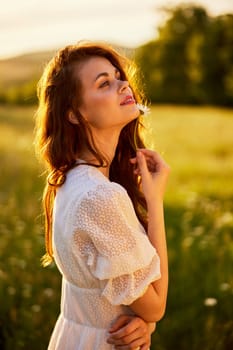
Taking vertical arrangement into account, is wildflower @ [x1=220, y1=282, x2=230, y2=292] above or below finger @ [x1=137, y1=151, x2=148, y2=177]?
below

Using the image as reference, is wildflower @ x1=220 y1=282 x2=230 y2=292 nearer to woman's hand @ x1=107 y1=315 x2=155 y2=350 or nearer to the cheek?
woman's hand @ x1=107 y1=315 x2=155 y2=350

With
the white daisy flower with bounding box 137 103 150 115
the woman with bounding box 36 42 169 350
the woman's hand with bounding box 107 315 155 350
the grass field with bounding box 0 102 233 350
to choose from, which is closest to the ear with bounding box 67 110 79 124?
the woman with bounding box 36 42 169 350

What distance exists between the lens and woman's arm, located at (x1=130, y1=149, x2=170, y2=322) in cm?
241

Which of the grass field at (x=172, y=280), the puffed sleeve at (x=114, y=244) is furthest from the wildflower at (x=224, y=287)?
the puffed sleeve at (x=114, y=244)

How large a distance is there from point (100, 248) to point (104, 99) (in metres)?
0.49

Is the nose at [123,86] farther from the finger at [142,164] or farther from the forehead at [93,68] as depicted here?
the finger at [142,164]

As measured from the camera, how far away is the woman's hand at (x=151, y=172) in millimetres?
2510

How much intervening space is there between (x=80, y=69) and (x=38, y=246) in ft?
10.3

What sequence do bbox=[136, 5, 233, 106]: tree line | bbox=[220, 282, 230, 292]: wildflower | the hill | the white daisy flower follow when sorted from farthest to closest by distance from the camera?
1. the hill
2. bbox=[136, 5, 233, 106]: tree line
3. bbox=[220, 282, 230, 292]: wildflower
4. the white daisy flower

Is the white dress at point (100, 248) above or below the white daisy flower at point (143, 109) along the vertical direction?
below

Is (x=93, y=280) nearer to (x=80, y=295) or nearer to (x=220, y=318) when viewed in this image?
(x=80, y=295)

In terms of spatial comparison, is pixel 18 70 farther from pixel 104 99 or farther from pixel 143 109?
pixel 104 99


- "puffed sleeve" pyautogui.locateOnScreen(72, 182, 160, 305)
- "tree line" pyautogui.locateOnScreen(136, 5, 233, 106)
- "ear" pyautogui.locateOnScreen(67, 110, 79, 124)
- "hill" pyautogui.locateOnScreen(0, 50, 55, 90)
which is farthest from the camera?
"hill" pyautogui.locateOnScreen(0, 50, 55, 90)

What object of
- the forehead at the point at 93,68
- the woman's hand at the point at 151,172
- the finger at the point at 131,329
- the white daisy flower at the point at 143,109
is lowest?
the finger at the point at 131,329
